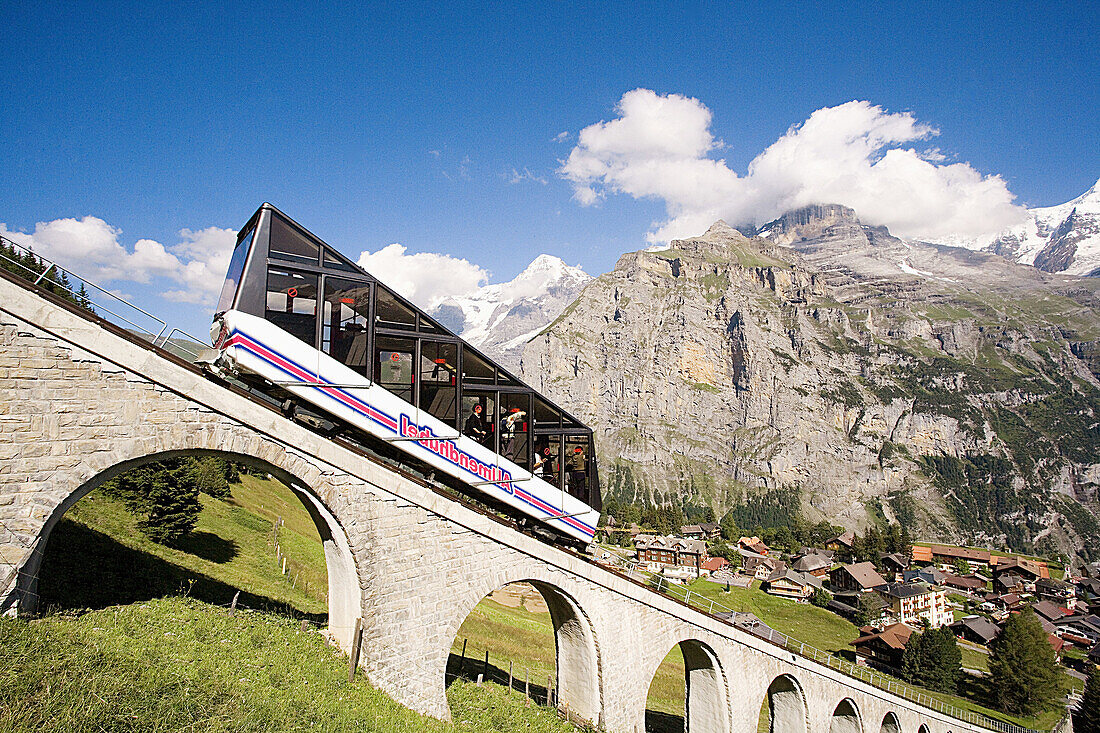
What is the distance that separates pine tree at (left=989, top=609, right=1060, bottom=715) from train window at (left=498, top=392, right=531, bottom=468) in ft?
194

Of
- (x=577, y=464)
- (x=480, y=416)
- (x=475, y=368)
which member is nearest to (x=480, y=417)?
(x=480, y=416)

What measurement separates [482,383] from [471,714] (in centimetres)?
926

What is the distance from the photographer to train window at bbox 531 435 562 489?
16.9 metres

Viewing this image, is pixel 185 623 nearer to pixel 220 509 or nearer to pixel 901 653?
pixel 220 509

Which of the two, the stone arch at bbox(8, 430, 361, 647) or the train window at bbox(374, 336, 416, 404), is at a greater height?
the train window at bbox(374, 336, 416, 404)

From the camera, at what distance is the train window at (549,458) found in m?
16.9

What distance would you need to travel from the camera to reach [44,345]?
979 cm

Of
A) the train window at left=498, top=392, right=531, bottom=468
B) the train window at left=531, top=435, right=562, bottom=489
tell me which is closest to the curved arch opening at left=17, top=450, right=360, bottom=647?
the train window at left=498, top=392, right=531, bottom=468

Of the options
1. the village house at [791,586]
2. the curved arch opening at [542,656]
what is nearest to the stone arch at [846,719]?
the curved arch opening at [542,656]

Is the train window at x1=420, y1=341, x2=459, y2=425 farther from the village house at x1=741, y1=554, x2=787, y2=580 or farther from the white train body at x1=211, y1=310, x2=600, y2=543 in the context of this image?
the village house at x1=741, y1=554, x2=787, y2=580

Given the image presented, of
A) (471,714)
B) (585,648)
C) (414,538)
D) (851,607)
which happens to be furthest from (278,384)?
(851,607)

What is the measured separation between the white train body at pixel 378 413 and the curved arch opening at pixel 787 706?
1544 centimetres

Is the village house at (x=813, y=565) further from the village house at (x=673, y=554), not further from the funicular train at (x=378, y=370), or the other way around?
the funicular train at (x=378, y=370)

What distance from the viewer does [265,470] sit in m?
12.7
